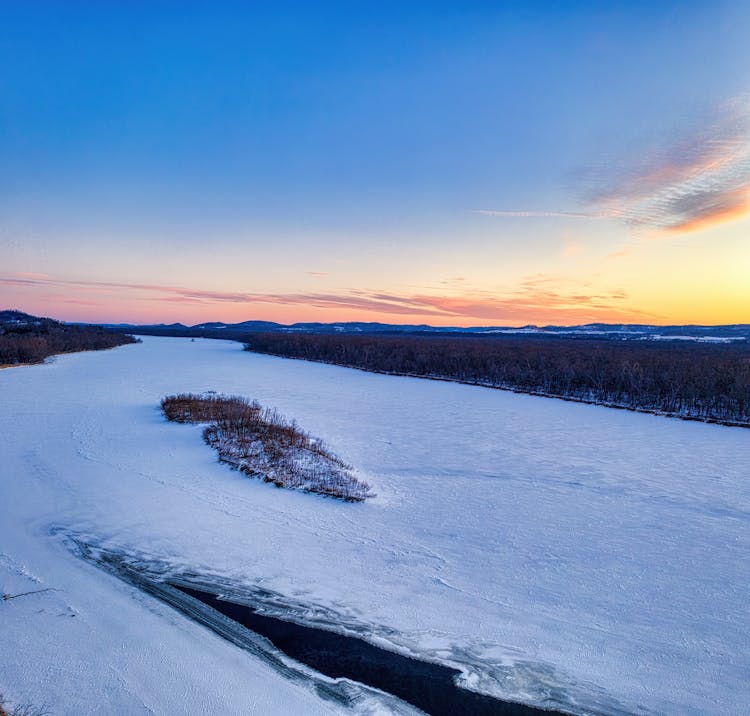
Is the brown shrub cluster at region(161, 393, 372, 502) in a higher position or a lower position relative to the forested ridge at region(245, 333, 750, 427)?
lower

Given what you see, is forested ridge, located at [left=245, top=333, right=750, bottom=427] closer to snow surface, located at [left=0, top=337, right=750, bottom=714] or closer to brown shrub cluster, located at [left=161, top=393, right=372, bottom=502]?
snow surface, located at [left=0, top=337, right=750, bottom=714]

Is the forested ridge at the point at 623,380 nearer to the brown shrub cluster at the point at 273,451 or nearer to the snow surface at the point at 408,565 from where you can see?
the snow surface at the point at 408,565

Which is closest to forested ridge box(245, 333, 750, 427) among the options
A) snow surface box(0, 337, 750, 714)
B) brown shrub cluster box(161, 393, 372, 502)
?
snow surface box(0, 337, 750, 714)

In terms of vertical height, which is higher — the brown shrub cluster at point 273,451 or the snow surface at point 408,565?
the brown shrub cluster at point 273,451

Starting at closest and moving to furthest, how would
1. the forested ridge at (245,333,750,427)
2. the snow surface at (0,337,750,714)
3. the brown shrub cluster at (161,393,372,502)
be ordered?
the snow surface at (0,337,750,714) → the brown shrub cluster at (161,393,372,502) → the forested ridge at (245,333,750,427)

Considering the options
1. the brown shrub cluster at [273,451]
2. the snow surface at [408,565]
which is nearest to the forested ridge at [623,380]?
the snow surface at [408,565]
